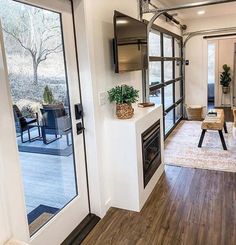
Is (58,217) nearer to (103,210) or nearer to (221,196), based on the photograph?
(103,210)

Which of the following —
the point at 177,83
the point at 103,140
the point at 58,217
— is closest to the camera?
the point at 58,217

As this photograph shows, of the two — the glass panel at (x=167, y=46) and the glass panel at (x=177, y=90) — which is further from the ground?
the glass panel at (x=167, y=46)

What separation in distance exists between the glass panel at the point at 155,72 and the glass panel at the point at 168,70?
19.0 inches

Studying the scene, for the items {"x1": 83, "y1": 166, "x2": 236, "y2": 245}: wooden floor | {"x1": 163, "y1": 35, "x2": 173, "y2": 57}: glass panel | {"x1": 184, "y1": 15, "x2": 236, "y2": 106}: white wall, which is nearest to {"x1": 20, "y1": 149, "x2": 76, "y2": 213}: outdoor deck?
{"x1": 83, "y1": 166, "x2": 236, "y2": 245}: wooden floor

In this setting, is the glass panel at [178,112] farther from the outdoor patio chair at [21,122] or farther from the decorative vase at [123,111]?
the outdoor patio chair at [21,122]

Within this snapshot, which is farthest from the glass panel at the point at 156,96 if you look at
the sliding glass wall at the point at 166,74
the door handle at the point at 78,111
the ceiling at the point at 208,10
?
the door handle at the point at 78,111

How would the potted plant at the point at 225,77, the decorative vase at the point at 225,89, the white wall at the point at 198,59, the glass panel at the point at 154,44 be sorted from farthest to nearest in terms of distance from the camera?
the decorative vase at the point at 225,89 < the potted plant at the point at 225,77 < the white wall at the point at 198,59 < the glass panel at the point at 154,44

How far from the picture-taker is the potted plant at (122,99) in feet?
8.15

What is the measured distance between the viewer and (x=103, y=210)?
Result: 250cm

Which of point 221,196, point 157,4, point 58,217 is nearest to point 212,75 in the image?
point 157,4

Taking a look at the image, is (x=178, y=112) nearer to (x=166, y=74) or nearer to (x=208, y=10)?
(x=166, y=74)

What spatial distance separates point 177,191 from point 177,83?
382 centimetres

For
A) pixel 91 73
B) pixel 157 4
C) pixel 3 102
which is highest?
pixel 157 4

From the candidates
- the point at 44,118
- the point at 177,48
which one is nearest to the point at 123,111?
the point at 44,118
